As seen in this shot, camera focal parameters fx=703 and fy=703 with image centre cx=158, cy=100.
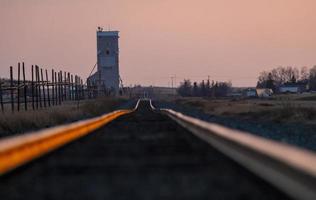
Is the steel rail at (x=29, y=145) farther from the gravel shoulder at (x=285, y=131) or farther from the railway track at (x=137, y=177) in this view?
the gravel shoulder at (x=285, y=131)

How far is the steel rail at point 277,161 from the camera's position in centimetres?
864

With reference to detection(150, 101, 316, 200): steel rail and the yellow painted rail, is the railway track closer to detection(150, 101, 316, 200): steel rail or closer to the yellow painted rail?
detection(150, 101, 316, 200): steel rail

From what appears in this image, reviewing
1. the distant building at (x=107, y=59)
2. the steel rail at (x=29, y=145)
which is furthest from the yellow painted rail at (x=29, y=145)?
the distant building at (x=107, y=59)

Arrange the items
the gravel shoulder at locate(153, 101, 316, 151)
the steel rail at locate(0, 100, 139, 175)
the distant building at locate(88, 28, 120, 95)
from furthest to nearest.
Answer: the distant building at locate(88, 28, 120, 95) < the gravel shoulder at locate(153, 101, 316, 151) < the steel rail at locate(0, 100, 139, 175)

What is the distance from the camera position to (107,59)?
142 meters

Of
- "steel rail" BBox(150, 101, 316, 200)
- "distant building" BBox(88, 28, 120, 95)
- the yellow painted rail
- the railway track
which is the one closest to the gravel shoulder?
"steel rail" BBox(150, 101, 316, 200)

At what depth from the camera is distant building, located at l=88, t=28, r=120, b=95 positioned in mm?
141750

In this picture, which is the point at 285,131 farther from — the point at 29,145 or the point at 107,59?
the point at 107,59

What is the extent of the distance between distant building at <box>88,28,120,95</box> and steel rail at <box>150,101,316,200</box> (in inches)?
4930

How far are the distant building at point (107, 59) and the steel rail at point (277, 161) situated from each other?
12522cm

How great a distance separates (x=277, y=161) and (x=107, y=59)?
132 metres

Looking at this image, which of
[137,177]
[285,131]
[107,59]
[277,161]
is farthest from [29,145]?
[107,59]

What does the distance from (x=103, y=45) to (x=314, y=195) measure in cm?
13602

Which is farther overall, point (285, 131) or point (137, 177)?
point (285, 131)
